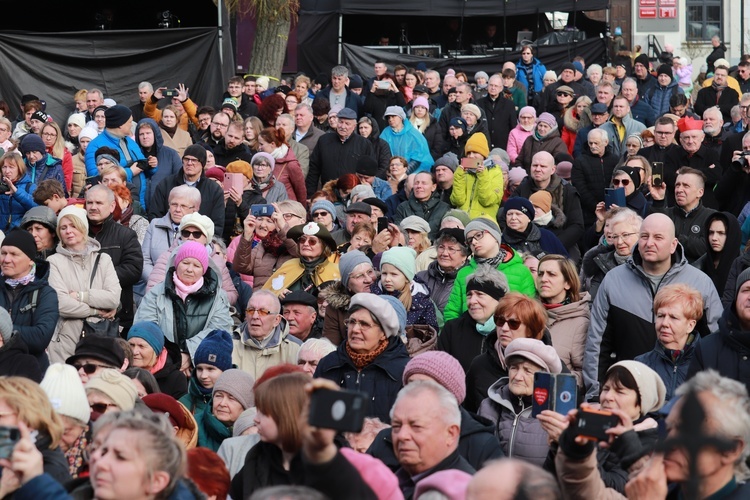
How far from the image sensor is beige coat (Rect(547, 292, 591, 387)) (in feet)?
25.2

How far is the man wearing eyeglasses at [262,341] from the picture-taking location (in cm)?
762

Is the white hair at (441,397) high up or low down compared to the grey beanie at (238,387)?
up

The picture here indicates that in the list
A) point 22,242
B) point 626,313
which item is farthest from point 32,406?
point 626,313

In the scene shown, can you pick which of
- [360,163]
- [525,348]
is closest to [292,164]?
[360,163]

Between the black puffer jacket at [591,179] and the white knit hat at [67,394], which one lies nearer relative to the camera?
the white knit hat at [67,394]

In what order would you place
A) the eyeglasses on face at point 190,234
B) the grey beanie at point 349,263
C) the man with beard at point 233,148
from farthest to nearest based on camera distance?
the man with beard at point 233,148, the eyeglasses on face at point 190,234, the grey beanie at point 349,263

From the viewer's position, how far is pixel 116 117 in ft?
38.5

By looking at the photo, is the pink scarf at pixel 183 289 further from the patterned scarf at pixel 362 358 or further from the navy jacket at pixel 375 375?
the patterned scarf at pixel 362 358

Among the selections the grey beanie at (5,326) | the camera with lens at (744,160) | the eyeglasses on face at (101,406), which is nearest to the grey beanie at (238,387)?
the eyeglasses on face at (101,406)

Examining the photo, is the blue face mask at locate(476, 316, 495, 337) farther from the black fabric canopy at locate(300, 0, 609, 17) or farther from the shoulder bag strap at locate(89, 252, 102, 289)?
the black fabric canopy at locate(300, 0, 609, 17)

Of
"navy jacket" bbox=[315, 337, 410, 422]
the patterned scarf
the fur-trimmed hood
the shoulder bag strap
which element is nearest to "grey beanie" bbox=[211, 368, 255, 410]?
"navy jacket" bbox=[315, 337, 410, 422]

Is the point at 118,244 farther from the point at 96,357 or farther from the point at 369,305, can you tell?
the point at 369,305

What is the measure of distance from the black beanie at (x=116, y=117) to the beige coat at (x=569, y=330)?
5447mm

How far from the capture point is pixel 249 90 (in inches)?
643
